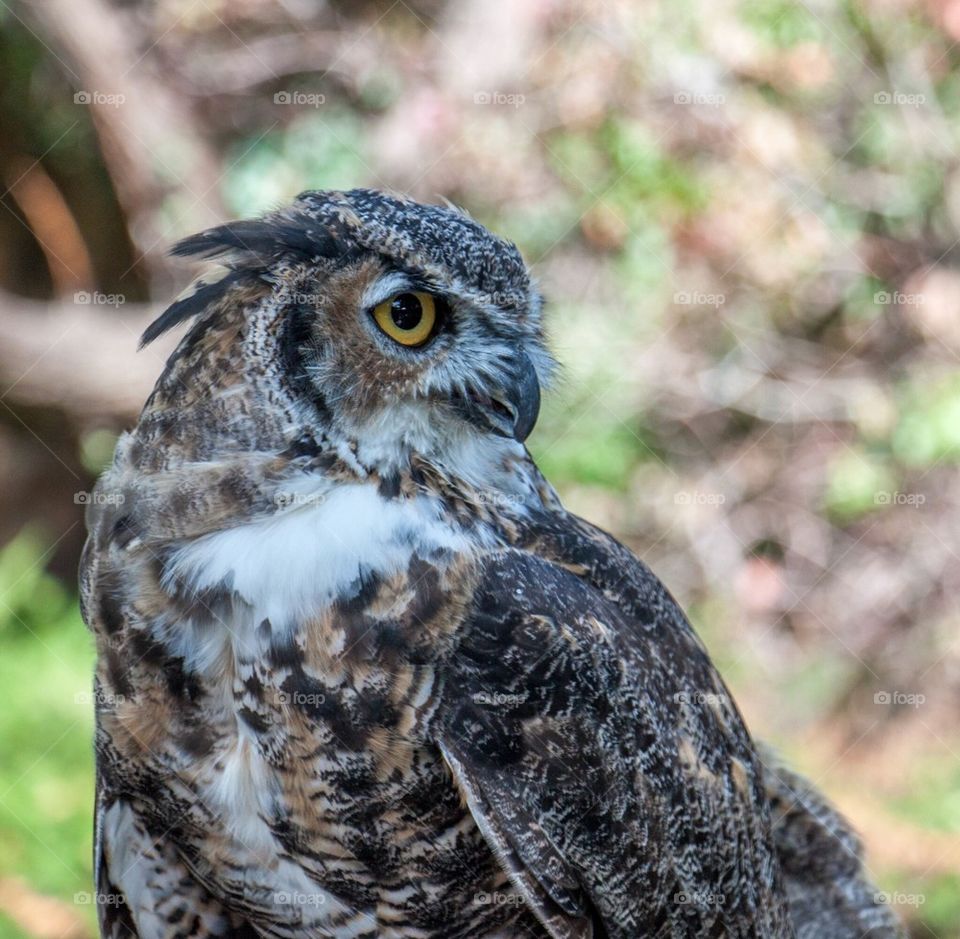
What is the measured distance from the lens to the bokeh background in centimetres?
555

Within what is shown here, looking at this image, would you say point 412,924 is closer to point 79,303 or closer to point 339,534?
point 339,534

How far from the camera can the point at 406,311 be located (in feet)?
5.80

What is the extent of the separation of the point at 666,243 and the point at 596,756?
4.56 meters

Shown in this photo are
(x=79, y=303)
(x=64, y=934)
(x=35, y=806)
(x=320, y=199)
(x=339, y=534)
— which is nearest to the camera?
(x=339, y=534)

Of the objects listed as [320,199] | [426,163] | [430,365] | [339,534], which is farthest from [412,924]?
[426,163]

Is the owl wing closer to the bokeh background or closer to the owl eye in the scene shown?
the owl eye

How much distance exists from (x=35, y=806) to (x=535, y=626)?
10.9ft

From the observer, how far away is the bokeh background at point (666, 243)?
18.2 feet

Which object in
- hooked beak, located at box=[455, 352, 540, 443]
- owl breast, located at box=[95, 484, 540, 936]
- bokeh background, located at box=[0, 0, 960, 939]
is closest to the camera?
owl breast, located at box=[95, 484, 540, 936]

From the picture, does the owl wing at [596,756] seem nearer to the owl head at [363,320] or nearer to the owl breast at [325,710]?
the owl breast at [325,710]

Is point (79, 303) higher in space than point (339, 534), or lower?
higher

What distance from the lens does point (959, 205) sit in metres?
5.76

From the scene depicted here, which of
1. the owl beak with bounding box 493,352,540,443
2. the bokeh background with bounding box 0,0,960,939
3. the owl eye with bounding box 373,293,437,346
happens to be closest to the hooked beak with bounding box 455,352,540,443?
the owl beak with bounding box 493,352,540,443

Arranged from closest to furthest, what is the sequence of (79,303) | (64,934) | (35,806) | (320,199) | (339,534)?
1. (339,534)
2. (320,199)
3. (64,934)
4. (35,806)
5. (79,303)
